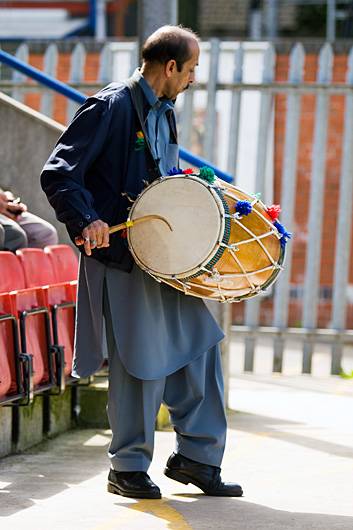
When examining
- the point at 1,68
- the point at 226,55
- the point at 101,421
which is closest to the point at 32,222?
the point at 101,421

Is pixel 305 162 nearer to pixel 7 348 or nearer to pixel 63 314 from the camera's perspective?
pixel 63 314

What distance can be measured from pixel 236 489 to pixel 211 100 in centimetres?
516

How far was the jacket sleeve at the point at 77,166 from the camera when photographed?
498cm

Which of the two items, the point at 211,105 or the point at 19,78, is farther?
the point at 19,78

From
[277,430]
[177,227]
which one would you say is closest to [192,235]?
[177,227]

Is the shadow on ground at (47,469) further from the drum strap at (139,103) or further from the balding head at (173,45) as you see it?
the balding head at (173,45)

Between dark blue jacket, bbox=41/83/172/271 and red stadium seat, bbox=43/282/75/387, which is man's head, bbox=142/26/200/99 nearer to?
dark blue jacket, bbox=41/83/172/271

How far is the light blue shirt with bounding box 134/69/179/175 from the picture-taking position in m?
5.30

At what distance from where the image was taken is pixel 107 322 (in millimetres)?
5324

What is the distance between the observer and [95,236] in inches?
195

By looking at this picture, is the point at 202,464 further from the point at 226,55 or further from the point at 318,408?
the point at 226,55

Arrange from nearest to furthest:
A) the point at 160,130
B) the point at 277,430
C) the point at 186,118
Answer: the point at 160,130, the point at 277,430, the point at 186,118

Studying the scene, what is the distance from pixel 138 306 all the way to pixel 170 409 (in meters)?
0.52

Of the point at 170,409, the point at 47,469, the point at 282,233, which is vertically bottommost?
the point at 47,469
